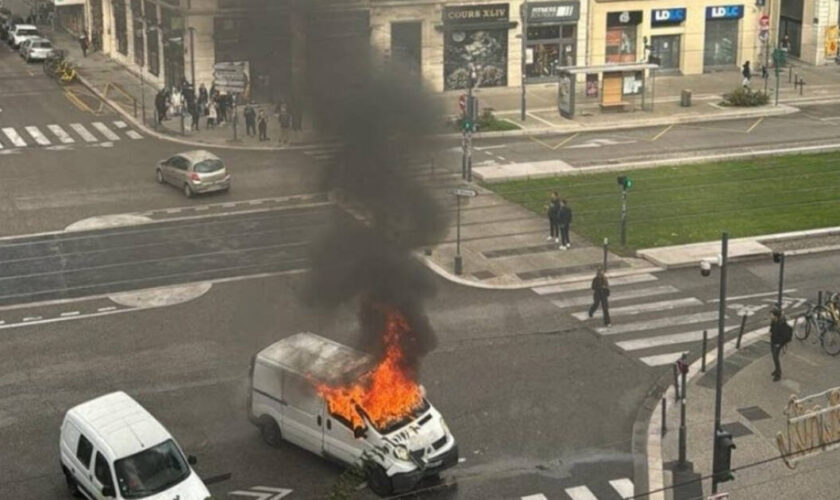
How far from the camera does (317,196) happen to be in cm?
2698

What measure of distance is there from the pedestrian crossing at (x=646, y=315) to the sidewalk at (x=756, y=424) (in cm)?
137

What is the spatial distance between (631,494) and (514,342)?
793cm

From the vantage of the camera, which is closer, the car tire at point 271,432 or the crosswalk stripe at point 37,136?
the car tire at point 271,432

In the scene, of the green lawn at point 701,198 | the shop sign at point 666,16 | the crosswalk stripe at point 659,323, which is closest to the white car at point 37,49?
the shop sign at point 666,16

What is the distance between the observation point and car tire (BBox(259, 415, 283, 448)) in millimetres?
24625

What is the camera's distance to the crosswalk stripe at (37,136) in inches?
2089

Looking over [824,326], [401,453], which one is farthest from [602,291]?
[401,453]

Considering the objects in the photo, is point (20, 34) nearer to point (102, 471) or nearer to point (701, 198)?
point (701, 198)

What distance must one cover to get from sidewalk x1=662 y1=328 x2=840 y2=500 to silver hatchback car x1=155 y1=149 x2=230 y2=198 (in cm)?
2074

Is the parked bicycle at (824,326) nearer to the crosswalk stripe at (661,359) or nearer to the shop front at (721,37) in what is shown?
the crosswalk stripe at (661,359)

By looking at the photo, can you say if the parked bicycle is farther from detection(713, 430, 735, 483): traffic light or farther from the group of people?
detection(713, 430, 735, 483): traffic light

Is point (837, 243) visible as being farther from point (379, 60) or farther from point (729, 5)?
point (729, 5)

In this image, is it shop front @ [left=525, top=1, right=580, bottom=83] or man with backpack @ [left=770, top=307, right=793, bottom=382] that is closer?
man with backpack @ [left=770, top=307, right=793, bottom=382]

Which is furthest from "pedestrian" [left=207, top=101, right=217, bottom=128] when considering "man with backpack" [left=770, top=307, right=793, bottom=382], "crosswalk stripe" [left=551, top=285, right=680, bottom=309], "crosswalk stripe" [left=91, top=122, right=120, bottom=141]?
"man with backpack" [left=770, top=307, right=793, bottom=382]
